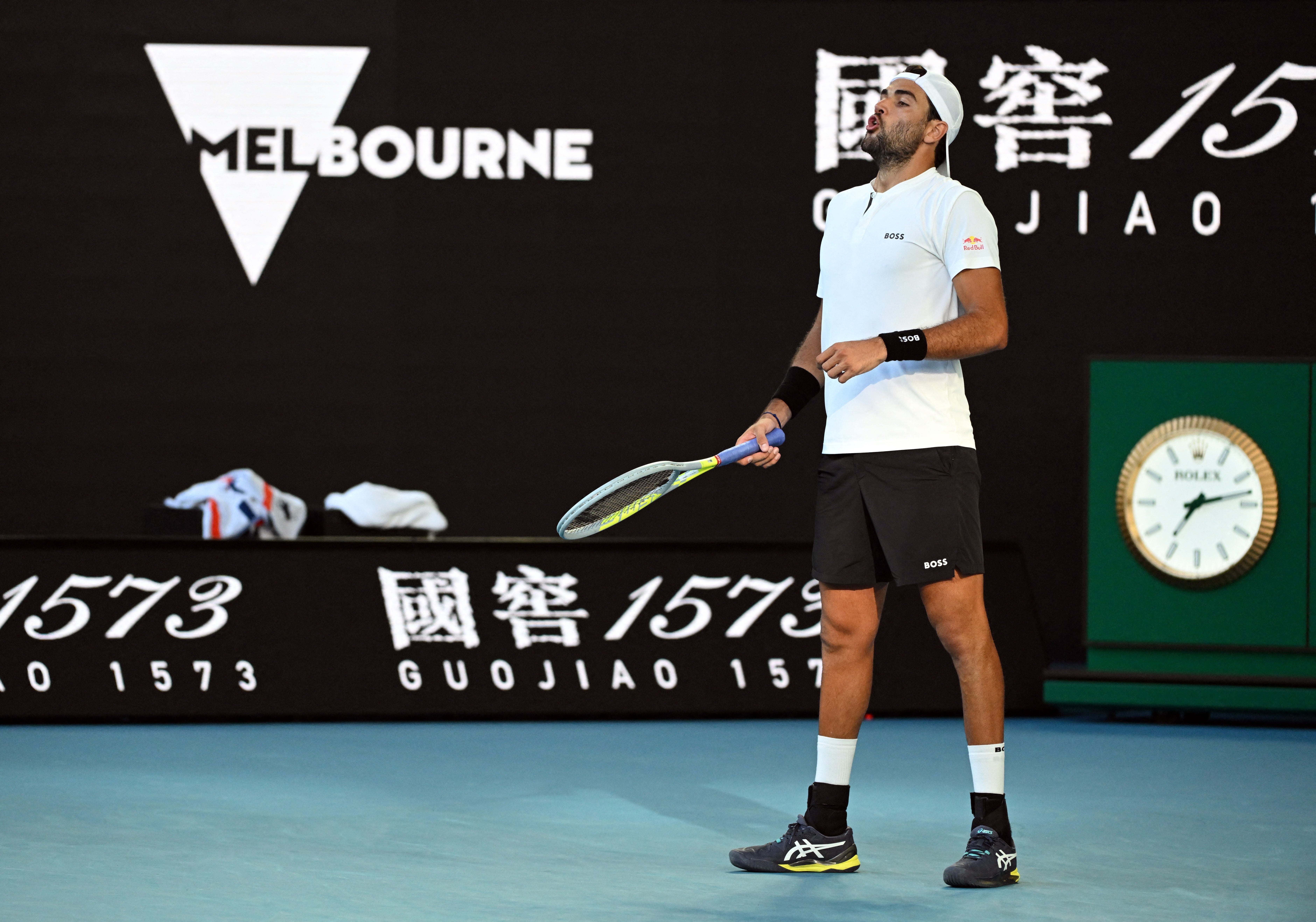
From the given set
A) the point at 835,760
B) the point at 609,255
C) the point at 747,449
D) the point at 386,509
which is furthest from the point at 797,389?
the point at 609,255

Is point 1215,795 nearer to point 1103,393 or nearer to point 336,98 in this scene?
point 1103,393

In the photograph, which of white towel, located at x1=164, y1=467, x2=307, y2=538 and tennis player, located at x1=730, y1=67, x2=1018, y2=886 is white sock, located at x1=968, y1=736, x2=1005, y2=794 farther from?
white towel, located at x1=164, y1=467, x2=307, y2=538

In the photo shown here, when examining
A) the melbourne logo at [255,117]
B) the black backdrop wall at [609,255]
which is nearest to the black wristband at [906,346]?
the black backdrop wall at [609,255]

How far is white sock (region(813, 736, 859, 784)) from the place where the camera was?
3.35m

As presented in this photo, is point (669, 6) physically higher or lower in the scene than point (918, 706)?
higher

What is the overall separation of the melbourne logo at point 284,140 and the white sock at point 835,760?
3757 mm

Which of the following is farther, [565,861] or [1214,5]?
[1214,5]

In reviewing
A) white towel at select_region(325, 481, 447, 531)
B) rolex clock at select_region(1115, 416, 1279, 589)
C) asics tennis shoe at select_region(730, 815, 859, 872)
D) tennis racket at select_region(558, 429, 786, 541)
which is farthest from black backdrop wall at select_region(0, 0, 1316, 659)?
asics tennis shoe at select_region(730, 815, 859, 872)

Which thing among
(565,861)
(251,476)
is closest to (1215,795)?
(565,861)

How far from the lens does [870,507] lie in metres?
3.34

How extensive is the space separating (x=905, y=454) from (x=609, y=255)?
3.49 m

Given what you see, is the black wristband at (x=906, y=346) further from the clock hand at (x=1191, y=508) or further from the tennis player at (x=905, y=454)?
the clock hand at (x=1191, y=508)

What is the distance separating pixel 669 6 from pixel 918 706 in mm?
2920

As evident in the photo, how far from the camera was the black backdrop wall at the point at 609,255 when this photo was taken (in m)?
6.55
